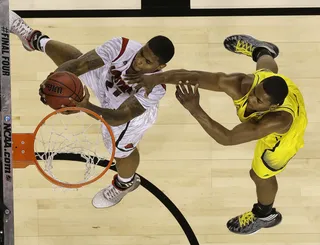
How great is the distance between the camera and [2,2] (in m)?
2.32

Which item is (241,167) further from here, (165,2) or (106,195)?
(165,2)

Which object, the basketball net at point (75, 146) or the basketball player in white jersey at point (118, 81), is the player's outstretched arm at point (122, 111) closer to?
the basketball player in white jersey at point (118, 81)

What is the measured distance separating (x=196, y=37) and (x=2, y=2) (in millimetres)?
1372

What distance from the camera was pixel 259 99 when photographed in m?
2.41

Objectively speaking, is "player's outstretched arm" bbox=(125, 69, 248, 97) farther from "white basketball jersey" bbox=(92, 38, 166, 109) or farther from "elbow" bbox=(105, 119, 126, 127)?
"elbow" bbox=(105, 119, 126, 127)

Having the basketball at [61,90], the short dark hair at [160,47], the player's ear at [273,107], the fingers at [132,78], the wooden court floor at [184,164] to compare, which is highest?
the short dark hair at [160,47]

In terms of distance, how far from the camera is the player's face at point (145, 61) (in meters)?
2.55

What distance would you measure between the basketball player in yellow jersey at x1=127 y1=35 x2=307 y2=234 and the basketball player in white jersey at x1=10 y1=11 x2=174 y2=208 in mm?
95

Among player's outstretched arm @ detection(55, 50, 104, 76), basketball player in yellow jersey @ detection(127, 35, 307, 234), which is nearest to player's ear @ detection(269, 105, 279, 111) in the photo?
basketball player in yellow jersey @ detection(127, 35, 307, 234)

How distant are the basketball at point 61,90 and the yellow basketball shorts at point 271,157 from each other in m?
1.04

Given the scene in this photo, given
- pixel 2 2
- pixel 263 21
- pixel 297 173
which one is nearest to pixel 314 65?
pixel 263 21

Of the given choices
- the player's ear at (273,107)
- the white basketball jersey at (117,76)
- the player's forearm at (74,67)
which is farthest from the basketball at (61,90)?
the player's ear at (273,107)

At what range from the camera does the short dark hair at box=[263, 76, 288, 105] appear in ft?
7.73

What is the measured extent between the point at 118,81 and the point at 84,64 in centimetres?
22
